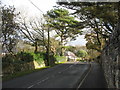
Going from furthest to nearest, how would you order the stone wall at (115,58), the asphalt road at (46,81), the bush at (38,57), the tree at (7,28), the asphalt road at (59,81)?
the bush at (38,57) → the tree at (7,28) → the asphalt road at (46,81) → the asphalt road at (59,81) → the stone wall at (115,58)

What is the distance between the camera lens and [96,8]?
12727 millimetres

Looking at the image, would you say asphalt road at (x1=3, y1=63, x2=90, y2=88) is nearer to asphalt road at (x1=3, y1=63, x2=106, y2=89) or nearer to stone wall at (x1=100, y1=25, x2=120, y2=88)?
asphalt road at (x1=3, y1=63, x2=106, y2=89)

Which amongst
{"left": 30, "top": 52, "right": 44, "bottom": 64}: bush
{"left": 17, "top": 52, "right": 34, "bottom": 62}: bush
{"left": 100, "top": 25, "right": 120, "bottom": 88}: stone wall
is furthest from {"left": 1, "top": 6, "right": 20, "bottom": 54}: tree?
Answer: {"left": 100, "top": 25, "right": 120, "bottom": 88}: stone wall

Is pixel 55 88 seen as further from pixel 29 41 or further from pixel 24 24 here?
pixel 29 41

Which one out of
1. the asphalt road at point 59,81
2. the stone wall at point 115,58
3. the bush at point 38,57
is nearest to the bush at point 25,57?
the bush at point 38,57

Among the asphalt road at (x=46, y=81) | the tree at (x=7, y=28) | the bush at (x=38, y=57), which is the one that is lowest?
the asphalt road at (x=46, y=81)

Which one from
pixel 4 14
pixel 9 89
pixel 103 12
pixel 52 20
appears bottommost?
pixel 9 89

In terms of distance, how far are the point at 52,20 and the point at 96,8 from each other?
32.3 metres

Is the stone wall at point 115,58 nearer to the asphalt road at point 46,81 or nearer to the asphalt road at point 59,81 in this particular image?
the asphalt road at point 59,81

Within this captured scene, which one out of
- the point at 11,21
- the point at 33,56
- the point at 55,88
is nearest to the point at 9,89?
the point at 55,88

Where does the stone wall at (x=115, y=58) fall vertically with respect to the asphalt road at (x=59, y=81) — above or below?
above

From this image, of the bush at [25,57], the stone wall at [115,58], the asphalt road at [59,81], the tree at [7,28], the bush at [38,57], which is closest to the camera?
the stone wall at [115,58]

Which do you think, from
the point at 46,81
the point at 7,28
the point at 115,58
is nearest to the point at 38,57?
the point at 7,28

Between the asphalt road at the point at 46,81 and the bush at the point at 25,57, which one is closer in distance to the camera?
the asphalt road at the point at 46,81
